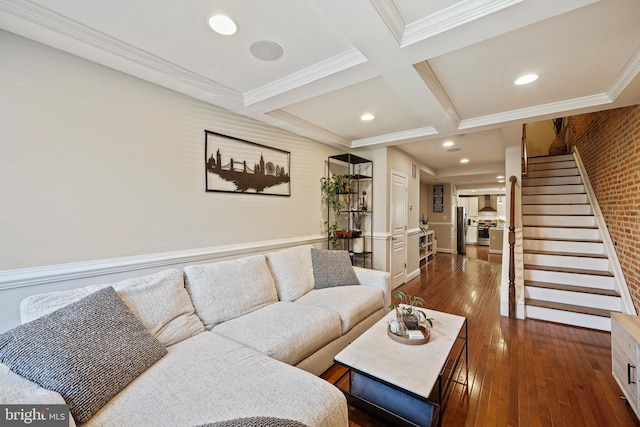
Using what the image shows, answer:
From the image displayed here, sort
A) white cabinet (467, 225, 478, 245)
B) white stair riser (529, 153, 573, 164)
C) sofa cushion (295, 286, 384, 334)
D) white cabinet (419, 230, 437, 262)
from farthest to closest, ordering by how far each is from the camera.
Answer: white cabinet (467, 225, 478, 245) < white cabinet (419, 230, 437, 262) < white stair riser (529, 153, 573, 164) < sofa cushion (295, 286, 384, 334)

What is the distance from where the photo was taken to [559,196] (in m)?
4.29

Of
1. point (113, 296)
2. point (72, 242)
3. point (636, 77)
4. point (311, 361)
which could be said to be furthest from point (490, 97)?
point (72, 242)

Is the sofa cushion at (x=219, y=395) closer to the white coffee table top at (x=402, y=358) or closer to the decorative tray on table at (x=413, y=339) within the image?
the white coffee table top at (x=402, y=358)

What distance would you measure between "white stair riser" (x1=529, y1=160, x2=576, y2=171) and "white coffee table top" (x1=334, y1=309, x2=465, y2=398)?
491cm

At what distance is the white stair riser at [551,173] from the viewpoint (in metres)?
4.61

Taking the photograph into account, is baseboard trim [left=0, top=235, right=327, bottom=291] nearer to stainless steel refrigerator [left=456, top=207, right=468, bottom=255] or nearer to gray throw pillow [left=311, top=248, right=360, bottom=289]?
gray throw pillow [left=311, top=248, right=360, bottom=289]

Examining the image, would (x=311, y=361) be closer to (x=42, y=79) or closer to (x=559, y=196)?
(x=42, y=79)

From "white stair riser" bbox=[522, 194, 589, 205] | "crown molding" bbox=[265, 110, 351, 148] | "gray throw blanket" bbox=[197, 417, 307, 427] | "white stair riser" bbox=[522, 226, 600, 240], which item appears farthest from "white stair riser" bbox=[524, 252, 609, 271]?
"gray throw blanket" bbox=[197, 417, 307, 427]

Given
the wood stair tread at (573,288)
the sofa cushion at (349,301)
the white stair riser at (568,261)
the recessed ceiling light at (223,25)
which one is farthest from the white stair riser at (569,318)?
the recessed ceiling light at (223,25)

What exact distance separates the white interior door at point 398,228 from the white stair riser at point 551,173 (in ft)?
8.39

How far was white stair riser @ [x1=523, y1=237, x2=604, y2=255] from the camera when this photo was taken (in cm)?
342

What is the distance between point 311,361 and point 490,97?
112 inches

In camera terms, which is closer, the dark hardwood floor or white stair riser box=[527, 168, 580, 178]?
the dark hardwood floor

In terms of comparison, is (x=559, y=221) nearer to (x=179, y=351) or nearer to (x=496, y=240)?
(x=496, y=240)
